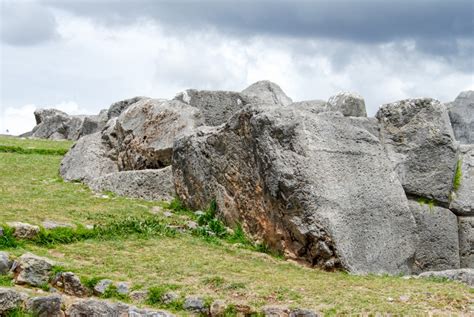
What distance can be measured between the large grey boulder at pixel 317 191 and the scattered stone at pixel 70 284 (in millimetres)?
4377

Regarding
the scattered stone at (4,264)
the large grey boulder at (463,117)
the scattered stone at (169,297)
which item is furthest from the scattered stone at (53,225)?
the large grey boulder at (463,117)

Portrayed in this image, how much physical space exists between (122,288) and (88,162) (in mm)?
11536

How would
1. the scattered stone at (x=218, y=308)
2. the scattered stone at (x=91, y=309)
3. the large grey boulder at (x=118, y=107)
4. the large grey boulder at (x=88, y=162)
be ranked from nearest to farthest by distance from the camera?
the scattered stone at (x=218, y=308) < the scattered stone at (x=91, y=309) < the large grey boulder at (x=88, y=162) < the large grey boulder at (x=118, y=107)

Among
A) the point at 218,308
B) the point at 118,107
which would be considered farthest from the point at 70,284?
the point at 118,107

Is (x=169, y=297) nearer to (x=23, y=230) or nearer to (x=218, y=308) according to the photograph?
(x=218, y=308)

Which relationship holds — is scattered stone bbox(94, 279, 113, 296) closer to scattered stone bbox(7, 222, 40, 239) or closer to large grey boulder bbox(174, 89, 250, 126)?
scattered stone bbox(7, 222, 40, 239)

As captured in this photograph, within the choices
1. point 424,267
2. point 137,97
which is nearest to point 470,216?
point 424,267

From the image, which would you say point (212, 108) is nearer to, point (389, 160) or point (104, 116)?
point (389, 160)

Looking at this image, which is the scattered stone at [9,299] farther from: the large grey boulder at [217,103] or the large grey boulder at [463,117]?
the large grey boulder at [463,117]

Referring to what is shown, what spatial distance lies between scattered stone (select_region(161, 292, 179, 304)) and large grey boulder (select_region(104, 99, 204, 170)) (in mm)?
9384

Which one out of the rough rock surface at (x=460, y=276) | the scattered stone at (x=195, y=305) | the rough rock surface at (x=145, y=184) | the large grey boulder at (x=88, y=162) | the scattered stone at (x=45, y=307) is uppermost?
the large grey boulder at (x=88, y=162)

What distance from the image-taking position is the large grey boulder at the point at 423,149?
18.2 m

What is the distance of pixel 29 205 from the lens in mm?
18172

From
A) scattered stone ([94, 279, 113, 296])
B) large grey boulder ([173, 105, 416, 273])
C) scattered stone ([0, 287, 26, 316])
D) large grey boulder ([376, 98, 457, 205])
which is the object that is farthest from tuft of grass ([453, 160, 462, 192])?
scattered stone ([0, 287, 26, 316])
